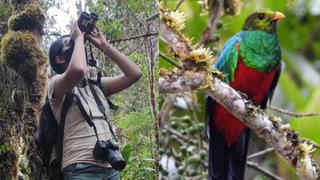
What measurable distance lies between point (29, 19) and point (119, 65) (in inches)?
8.4

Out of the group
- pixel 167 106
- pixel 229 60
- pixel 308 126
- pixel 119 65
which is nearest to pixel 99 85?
pixel 119 65

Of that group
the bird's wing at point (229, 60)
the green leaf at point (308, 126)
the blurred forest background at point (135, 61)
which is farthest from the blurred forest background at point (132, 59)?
the green leaf at point (308, 126)

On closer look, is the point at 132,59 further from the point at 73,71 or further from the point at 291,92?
the point at 291,92

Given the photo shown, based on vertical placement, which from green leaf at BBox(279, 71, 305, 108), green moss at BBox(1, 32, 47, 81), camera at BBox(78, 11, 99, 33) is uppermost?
camera at BBox(78, 11, 99, 33)

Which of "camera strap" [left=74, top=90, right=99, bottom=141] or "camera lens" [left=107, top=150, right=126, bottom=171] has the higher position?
"camera strap" [left=74, top=90, right=99, bottom=141]

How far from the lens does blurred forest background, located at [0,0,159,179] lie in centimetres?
142

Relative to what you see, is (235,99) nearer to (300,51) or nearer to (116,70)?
(116,70)

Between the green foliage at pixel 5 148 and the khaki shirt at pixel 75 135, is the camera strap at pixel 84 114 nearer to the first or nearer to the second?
the khaki shirt at pixel 75 135

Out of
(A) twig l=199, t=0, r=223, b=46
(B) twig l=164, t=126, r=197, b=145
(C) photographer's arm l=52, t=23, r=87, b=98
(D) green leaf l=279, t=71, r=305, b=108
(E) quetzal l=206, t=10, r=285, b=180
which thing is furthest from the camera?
(D) green leaf l=279, t=71, r=305, b=108

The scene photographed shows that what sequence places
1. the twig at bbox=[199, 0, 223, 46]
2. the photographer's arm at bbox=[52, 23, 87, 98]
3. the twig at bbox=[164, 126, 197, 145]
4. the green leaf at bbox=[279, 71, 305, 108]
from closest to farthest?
the photographer's arm at bbox=[52, 23, 87, 98] < the twig at bbox=[199, 0, 223, 46] < the twig at bbox=[164, 126, 197, 145] < the green leaf at bbox=[279, 71, 305, 108]

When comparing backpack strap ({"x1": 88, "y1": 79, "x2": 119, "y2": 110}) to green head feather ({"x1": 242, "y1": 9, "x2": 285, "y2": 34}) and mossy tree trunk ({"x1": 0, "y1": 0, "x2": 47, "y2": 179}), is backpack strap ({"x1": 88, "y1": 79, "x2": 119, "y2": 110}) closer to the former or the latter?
mossy tree trunk ({"x1": 0, "y1": 0, "x2": 47, "y2": 179})

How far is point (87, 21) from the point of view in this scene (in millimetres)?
1422

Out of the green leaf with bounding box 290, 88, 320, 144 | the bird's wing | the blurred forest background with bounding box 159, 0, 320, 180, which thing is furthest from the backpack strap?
the green leaf with bounding box 290, 88, 320, 144

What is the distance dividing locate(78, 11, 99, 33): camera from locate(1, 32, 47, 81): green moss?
98 millimetres
